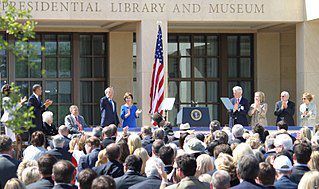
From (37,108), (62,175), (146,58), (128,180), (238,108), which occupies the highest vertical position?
(146,58)

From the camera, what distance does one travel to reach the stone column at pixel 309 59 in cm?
2338

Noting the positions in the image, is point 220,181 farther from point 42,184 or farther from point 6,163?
point 6,163

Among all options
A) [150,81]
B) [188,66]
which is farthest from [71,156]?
[188,66]

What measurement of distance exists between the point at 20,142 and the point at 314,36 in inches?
405

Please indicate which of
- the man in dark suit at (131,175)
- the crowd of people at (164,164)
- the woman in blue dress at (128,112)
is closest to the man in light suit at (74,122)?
the woman in blue dress at (128,112)

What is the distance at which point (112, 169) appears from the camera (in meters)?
10.3

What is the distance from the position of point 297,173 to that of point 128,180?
2045mm

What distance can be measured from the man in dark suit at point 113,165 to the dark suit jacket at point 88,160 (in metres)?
1.00

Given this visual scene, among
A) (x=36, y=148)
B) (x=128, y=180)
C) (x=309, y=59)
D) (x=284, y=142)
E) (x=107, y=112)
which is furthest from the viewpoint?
(x=309, y=59)

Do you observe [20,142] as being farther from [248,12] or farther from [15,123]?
[15,123]

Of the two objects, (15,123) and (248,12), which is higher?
(248,12)

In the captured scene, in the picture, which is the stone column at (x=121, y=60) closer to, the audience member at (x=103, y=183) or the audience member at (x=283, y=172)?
the audience member at (x=283, y=172)

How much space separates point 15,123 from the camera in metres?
5.63

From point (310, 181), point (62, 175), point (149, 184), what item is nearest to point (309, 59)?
point (149, 184)
